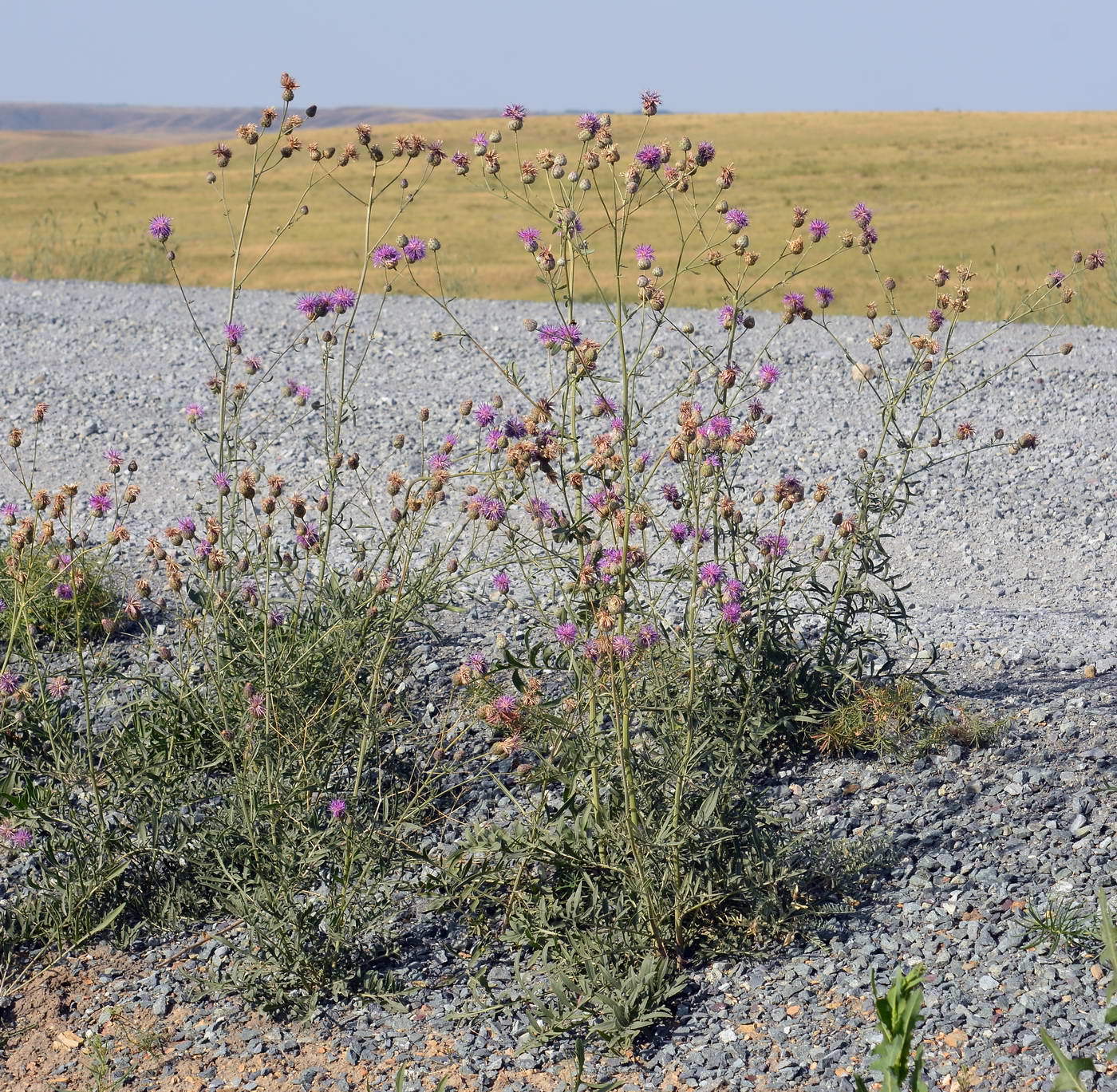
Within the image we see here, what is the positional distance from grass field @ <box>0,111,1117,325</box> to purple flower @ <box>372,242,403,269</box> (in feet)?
20.6

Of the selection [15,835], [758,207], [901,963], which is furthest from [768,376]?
[758,207]

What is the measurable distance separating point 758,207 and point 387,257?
26.6 metres

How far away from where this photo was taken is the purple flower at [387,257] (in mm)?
3078

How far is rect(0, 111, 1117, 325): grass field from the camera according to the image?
57.7 ft

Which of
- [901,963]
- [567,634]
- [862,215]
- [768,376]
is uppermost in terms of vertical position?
[862,215]

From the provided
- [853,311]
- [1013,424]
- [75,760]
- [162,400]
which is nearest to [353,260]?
[853,311]

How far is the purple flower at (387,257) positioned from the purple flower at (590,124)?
0.57m

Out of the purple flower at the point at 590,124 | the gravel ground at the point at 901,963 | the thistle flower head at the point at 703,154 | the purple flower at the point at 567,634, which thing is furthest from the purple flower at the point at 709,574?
the purple flower at the point at 590,124

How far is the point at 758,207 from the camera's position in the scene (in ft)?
92.5

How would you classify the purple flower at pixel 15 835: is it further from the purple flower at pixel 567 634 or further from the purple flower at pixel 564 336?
the purple flower at pixel 564 336

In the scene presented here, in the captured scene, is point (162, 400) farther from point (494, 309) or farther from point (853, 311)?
point (853, 311)

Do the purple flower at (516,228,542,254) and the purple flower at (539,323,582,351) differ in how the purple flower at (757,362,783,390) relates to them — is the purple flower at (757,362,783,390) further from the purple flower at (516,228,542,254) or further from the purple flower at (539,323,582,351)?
the purple flower at (516,228,542,254)

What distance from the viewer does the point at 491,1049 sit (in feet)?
8.41

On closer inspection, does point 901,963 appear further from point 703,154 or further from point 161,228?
point 161,228
